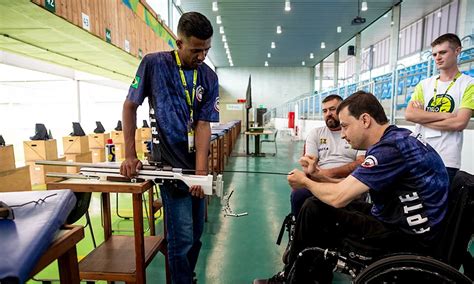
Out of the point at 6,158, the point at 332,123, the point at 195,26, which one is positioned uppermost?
the point at 195,26

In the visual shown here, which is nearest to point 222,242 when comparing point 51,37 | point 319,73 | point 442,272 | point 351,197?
point 351,197

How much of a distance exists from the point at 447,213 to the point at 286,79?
18439mm

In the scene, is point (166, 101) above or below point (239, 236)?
above

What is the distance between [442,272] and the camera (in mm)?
973

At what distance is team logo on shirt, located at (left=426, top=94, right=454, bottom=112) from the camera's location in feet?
5.76

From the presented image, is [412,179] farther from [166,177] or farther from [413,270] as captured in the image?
[166,177]

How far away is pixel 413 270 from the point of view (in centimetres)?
99

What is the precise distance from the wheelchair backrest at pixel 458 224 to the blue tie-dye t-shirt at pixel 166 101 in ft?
3.53

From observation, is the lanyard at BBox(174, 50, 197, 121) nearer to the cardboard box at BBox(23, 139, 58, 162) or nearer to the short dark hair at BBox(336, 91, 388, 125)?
the short dark hair at BBox(336, 91, 388, 125)

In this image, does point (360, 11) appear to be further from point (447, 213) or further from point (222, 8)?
point (447, 213)

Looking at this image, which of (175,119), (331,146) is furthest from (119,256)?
(331,146)

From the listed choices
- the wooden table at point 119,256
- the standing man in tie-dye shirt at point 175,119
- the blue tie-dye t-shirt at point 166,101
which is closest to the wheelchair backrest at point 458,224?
the standing man in tie-dye shirt at point 175,119

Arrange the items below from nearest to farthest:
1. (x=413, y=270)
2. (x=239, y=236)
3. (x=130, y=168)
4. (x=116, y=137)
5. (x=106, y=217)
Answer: (x=413, y=270) < (x=130, y=168) < (x=106, y=217) < (x=239, y=236) < (x=116, y=137)

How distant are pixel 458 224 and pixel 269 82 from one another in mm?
18422
